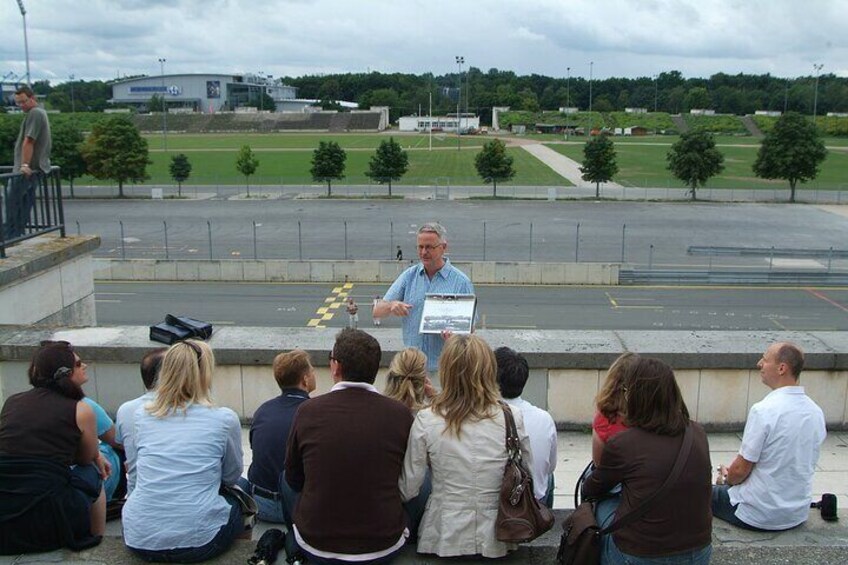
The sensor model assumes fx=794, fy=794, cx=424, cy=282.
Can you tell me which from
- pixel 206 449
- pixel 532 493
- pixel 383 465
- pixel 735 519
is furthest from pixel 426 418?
pixel 735 519

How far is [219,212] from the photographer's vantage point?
57.0 metres

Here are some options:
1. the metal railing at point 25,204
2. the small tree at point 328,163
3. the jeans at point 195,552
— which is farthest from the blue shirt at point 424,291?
the small tree at point 328,163

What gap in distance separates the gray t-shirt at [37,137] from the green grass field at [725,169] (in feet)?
230

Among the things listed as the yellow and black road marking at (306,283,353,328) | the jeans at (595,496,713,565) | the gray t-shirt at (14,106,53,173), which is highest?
the gray t-shirt at (14,106,53,173)

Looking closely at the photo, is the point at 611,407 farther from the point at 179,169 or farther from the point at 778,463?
the point at 179,169

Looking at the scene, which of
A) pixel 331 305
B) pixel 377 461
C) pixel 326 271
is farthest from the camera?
pixel 326 271

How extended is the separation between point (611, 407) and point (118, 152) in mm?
69471

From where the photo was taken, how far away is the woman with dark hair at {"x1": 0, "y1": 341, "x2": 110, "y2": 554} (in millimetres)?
4352

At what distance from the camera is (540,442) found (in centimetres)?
457

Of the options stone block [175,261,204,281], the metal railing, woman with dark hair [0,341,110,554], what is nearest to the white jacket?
woman with dark hair [0,341,110,554]

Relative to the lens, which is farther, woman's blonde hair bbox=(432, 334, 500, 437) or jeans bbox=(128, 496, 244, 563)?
jeans bbox=(128, 496, 244, 563)

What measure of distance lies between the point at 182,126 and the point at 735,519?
17954cm

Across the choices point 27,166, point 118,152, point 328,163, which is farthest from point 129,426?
point 118,152

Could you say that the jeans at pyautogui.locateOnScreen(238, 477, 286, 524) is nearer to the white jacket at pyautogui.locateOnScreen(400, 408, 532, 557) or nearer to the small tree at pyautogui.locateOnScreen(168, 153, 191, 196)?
the white jacket at pyautogui.locateOnScreen(400, 408, 532, 557)
